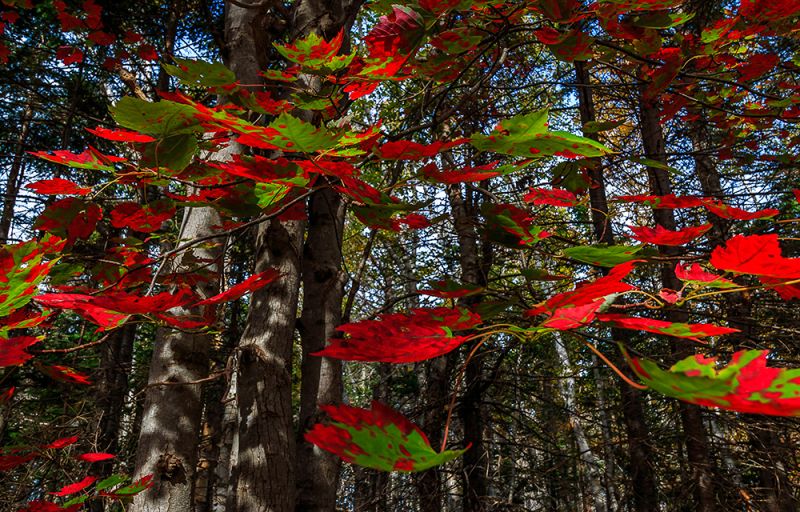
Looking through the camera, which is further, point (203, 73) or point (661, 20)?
point (661, 20)

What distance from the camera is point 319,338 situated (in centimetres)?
139

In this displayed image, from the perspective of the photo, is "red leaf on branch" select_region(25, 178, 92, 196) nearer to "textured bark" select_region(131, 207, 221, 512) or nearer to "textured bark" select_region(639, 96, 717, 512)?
"textured bark" select_region(131, 207, 221, 512)

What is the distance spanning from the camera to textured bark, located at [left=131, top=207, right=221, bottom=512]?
1.42 meters

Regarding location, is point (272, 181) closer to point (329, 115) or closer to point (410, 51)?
point (410, 51)

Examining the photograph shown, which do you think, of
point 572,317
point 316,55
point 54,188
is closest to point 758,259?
point 572,317

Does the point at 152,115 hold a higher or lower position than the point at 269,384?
higher

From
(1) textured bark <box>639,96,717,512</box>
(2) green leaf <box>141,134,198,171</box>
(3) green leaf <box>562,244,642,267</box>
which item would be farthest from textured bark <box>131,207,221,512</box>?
(1) textured bark <box>639,96,717,512</box>

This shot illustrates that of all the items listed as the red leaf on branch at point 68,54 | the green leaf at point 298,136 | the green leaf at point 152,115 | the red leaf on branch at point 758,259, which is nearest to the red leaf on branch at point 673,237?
the red leaf on branch at point 758,259

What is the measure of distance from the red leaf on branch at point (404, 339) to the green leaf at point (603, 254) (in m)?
0.24

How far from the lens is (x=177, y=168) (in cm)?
86

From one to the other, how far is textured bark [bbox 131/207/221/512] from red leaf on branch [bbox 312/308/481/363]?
37.0 inches

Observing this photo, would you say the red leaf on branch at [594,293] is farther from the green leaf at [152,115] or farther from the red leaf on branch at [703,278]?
the green leaf at [152,115]

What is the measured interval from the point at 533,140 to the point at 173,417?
137 cm

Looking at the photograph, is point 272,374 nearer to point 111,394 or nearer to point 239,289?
point 239,289
